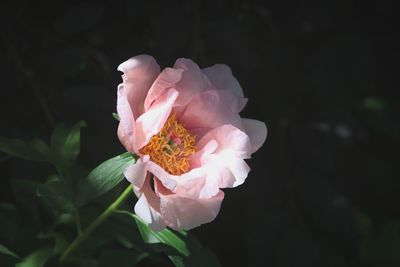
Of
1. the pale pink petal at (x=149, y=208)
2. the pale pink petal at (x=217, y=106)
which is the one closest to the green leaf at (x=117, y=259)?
the pale pink petal at (x=149, y=208)

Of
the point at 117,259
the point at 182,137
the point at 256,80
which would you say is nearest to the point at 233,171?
the point at 182,137

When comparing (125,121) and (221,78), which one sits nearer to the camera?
(125,121)

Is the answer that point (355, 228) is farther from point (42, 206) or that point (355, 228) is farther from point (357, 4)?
point (42, 206)

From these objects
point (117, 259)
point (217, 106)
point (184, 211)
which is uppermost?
point (217, 106)

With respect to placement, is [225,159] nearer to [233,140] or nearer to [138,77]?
[233,140]

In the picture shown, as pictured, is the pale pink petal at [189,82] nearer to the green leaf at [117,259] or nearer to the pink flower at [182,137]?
the pink flower at [182,137]

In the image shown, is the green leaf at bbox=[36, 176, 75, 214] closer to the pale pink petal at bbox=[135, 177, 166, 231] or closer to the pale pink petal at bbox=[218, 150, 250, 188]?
the pale pink petal at bbox=[135, 177, 166, 231]
